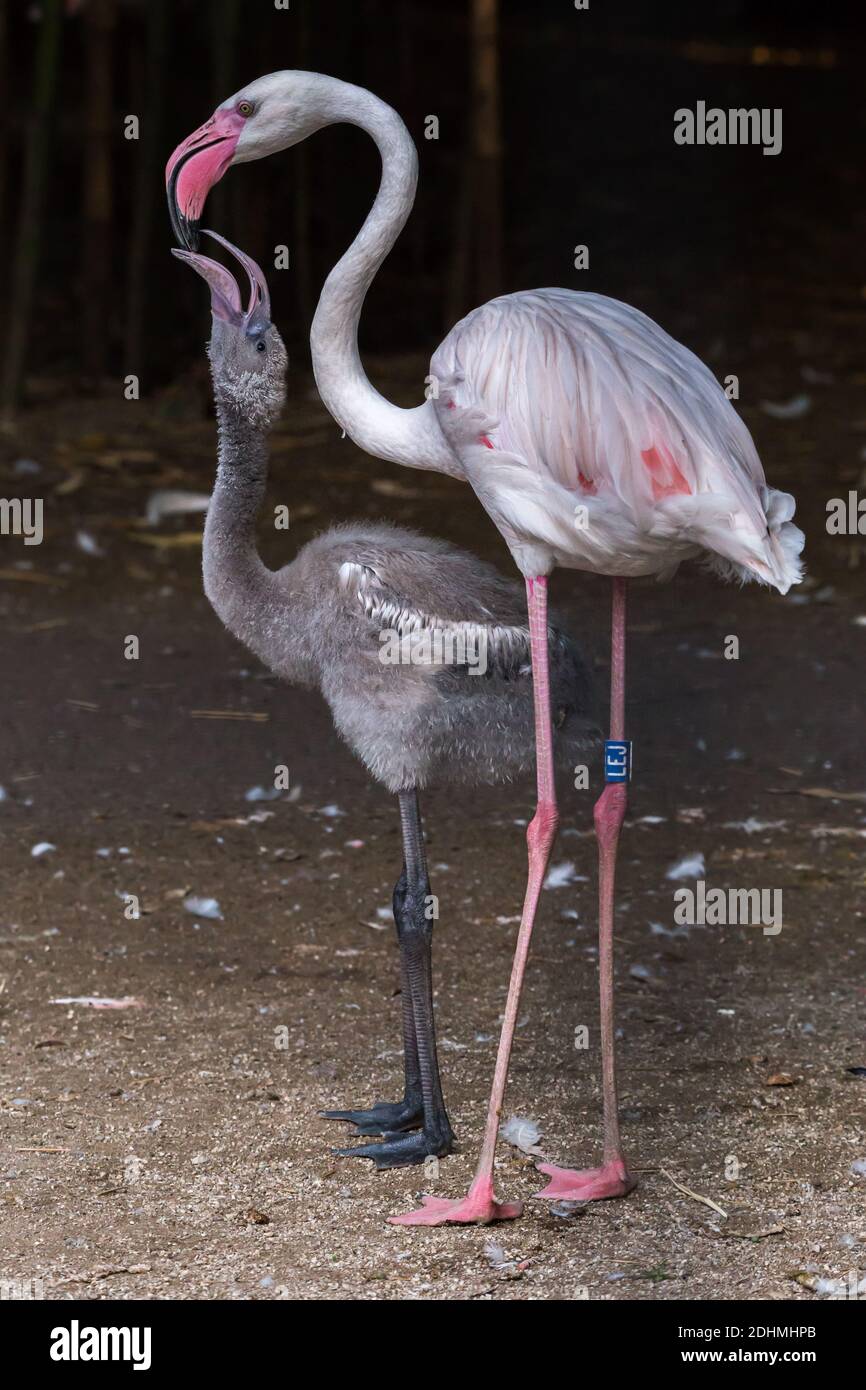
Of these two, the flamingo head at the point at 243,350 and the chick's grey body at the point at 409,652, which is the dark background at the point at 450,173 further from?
the chick's grey body at the point at 409,652

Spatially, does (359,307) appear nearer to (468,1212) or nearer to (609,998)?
(609,998)

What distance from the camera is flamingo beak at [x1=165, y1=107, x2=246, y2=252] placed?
12.3 feet

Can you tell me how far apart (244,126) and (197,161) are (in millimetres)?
115

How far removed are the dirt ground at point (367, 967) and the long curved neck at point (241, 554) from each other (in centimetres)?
101

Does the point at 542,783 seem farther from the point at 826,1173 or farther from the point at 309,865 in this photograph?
the point at 309,865

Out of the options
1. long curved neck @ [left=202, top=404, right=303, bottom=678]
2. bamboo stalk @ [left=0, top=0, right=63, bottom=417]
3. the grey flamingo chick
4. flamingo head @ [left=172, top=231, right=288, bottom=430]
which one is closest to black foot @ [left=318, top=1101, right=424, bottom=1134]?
the grey flamingo chick

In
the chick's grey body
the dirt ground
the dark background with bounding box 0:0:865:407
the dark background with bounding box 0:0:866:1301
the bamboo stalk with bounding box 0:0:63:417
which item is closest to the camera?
the dirt ground

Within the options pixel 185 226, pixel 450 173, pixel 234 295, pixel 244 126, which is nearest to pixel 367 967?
pixel 234 295

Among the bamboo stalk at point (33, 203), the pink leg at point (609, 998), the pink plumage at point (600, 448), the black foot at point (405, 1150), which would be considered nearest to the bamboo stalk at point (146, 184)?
the bamboo stalk at point (33, 203)

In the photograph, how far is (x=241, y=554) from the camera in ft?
12.9

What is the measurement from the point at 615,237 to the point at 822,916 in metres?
8.47

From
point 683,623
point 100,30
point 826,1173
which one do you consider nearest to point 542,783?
point 826,1173

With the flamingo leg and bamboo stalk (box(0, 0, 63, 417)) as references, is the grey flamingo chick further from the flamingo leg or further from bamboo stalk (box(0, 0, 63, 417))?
bamboo stalk (box(0, 0, 63, 417))

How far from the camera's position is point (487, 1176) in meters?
3.56
